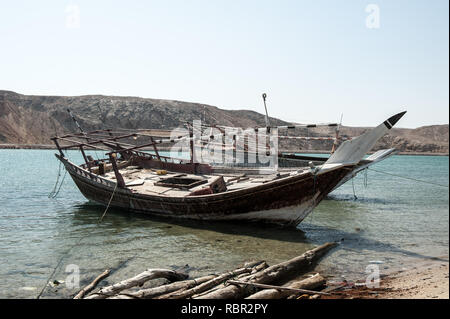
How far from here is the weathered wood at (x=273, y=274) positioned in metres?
6.45

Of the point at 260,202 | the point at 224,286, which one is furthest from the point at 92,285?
the point at 260,202

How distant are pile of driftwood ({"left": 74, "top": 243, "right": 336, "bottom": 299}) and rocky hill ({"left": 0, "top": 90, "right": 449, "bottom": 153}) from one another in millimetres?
83662

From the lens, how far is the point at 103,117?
109 metres

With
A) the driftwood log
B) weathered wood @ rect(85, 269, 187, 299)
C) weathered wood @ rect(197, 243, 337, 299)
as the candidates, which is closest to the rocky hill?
weathered wood @ rect(197, 243, 337, 299)

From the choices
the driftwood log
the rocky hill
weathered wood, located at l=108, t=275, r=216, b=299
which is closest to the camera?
weathered wood, located at l=108, t=275, r=216, b=299

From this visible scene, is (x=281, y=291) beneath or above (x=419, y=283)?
above

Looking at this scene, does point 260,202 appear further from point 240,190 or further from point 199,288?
point 199,288

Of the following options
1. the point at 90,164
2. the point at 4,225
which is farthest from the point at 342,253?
the point at 90,164

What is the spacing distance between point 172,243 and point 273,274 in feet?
16.6

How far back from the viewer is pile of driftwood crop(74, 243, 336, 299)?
6488mm

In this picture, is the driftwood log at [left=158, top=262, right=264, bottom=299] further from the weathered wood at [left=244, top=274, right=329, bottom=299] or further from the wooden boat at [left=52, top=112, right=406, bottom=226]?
the wooden boat at [left=52, top=112, right=406, bottom=226]

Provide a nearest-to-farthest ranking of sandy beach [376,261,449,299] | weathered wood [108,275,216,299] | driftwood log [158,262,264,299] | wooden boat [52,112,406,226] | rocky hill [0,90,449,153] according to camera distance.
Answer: weathered wood [108,275,216,299] < driftwood log [158,262,264,299] < sandy beach [376,261,449,299] < wooden boat [52,112,406,226] < rocky hill [0,90,449,153]

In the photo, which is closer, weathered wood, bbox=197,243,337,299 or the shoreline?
weathered wood, bbox=197,243,337,299

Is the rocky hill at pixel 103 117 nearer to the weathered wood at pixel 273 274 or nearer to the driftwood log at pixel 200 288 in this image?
the weathered wood at pixel 273 274
